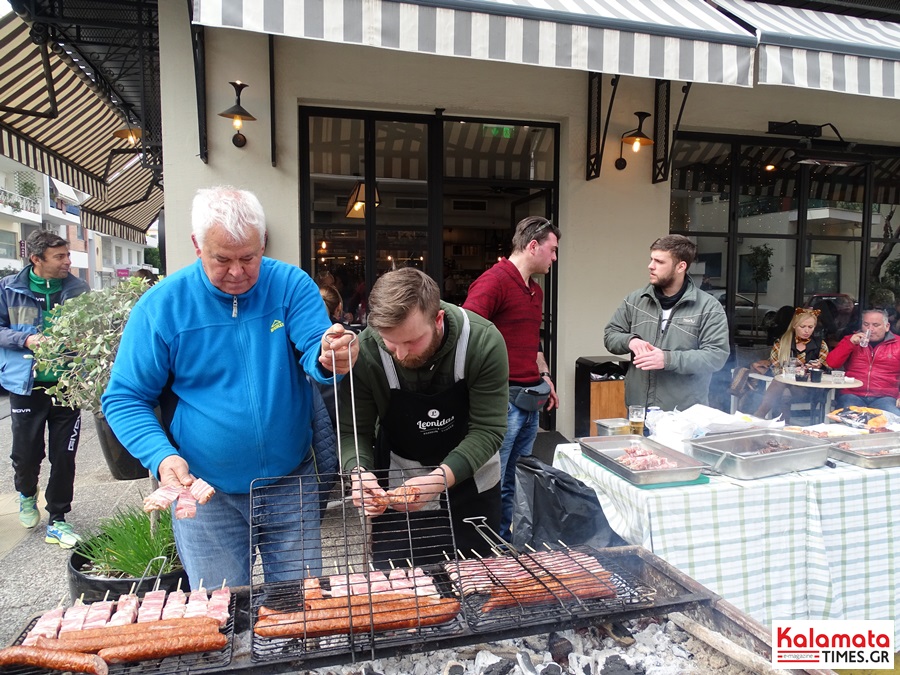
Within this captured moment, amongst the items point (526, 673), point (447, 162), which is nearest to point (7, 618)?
point (526, 673)

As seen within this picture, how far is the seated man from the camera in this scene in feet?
18.5

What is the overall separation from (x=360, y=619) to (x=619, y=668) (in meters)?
0.81

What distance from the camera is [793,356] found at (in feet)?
21.4

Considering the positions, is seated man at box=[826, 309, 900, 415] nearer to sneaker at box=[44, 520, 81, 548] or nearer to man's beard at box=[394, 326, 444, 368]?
man's beard at box=[394, 326, 444, 368]

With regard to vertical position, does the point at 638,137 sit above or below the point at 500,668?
above

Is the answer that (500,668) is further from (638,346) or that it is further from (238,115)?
(238,115)

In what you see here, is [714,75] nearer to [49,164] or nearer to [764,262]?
[764,262]

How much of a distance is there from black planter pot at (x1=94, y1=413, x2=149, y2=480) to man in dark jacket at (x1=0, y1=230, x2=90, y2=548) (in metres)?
0.70

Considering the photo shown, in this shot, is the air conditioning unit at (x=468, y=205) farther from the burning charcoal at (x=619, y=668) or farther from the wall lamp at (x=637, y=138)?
the burning charcoal at (x=619, y=668)

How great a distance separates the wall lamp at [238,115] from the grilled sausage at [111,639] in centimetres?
430

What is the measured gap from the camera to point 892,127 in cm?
706

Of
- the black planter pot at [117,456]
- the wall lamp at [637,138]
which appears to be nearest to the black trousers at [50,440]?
the black planter pot at [117,456]

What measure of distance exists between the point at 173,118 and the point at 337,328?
4.11 m

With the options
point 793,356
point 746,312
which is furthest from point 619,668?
point 746,312
